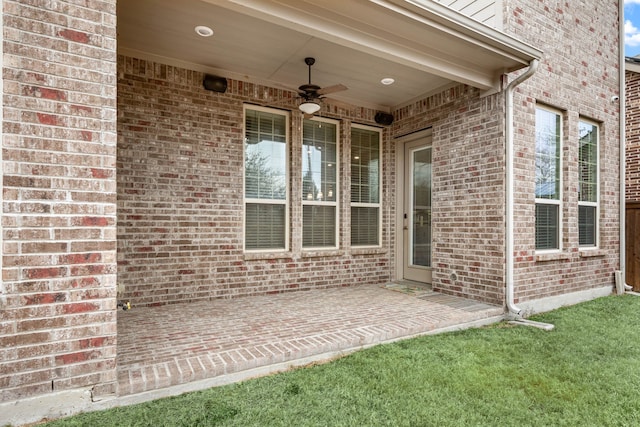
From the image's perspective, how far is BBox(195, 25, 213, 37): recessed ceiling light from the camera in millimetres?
3518

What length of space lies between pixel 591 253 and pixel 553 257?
1098 millimetres

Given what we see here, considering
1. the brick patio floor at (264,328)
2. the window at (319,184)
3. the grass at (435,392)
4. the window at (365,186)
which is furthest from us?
the window at (365,186)

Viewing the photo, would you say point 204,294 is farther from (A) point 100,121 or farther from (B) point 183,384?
(A) point 100,121

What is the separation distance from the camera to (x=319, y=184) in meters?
5.38

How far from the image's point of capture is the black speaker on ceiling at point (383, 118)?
229 inches

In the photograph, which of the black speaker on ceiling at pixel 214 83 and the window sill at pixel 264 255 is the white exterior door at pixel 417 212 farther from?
the black speaker on ceiling at pixel 214 83

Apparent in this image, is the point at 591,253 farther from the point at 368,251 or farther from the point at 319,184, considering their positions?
the point at 319,184

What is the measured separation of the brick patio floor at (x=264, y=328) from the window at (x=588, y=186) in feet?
8.30

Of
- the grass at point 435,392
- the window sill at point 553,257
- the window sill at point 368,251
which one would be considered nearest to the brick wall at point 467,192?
the window sill at point 553,257

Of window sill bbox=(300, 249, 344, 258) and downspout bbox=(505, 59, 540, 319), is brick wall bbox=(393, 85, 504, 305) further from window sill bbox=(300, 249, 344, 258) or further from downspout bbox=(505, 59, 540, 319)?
window sill bbox=(300, 249, 344, 258)

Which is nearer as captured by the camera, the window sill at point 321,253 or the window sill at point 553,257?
the window sill at point 553,257

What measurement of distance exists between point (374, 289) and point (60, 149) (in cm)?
424

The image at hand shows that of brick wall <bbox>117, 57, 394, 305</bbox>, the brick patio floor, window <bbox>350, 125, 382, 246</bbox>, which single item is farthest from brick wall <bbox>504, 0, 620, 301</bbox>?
brick wall <bbox>117, 57, 394, 305</bbox>

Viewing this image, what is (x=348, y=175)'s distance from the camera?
5.55 meters
